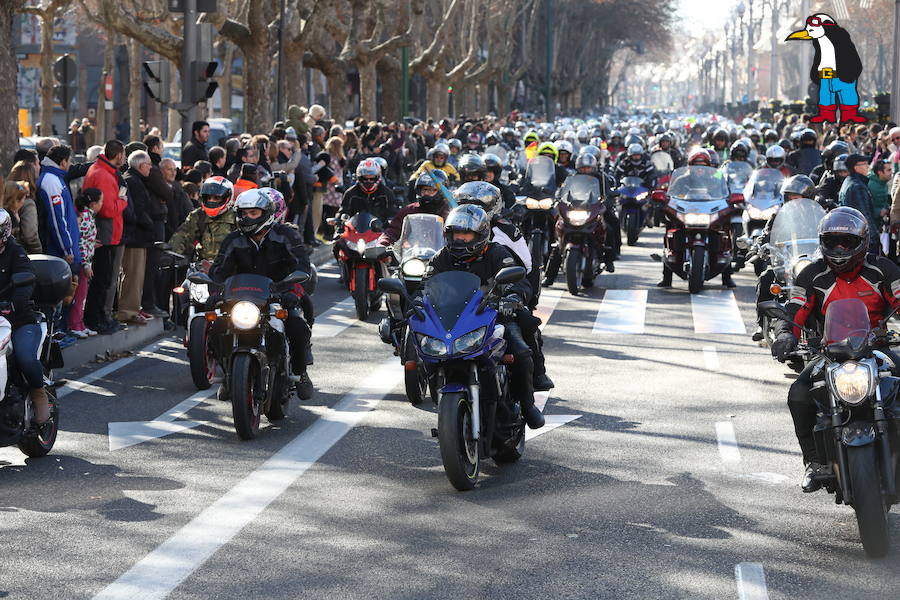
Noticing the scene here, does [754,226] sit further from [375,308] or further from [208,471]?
[208,471]

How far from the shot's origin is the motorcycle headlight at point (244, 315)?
10594 millimetres

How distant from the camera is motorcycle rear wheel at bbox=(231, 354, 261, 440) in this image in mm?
10375

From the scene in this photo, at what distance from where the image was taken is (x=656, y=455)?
10.1 meters

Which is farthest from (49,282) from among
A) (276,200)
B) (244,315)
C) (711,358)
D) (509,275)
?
(711,358)

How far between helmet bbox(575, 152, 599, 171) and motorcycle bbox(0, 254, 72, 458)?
1134 centimetres

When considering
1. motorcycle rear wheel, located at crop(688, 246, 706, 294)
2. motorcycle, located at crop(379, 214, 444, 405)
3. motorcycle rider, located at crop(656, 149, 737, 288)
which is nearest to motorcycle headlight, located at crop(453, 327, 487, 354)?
motorcycle, located at crop(379, 214, 444, 405)

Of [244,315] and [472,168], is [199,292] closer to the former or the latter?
[244,315]

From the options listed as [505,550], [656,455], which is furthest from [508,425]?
[505,550]

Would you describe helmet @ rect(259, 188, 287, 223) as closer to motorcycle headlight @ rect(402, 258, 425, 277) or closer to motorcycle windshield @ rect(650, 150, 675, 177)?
motorcycle headlight @ rect(402, 258, 425, 277)

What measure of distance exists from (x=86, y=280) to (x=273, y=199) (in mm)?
3583

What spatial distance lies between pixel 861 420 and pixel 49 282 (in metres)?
4.97

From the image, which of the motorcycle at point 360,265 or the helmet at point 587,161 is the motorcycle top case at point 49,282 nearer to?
the motorcycle at point 360,265

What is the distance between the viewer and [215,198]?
13352 mm

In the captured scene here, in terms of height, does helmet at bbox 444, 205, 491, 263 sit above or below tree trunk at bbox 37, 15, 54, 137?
below
